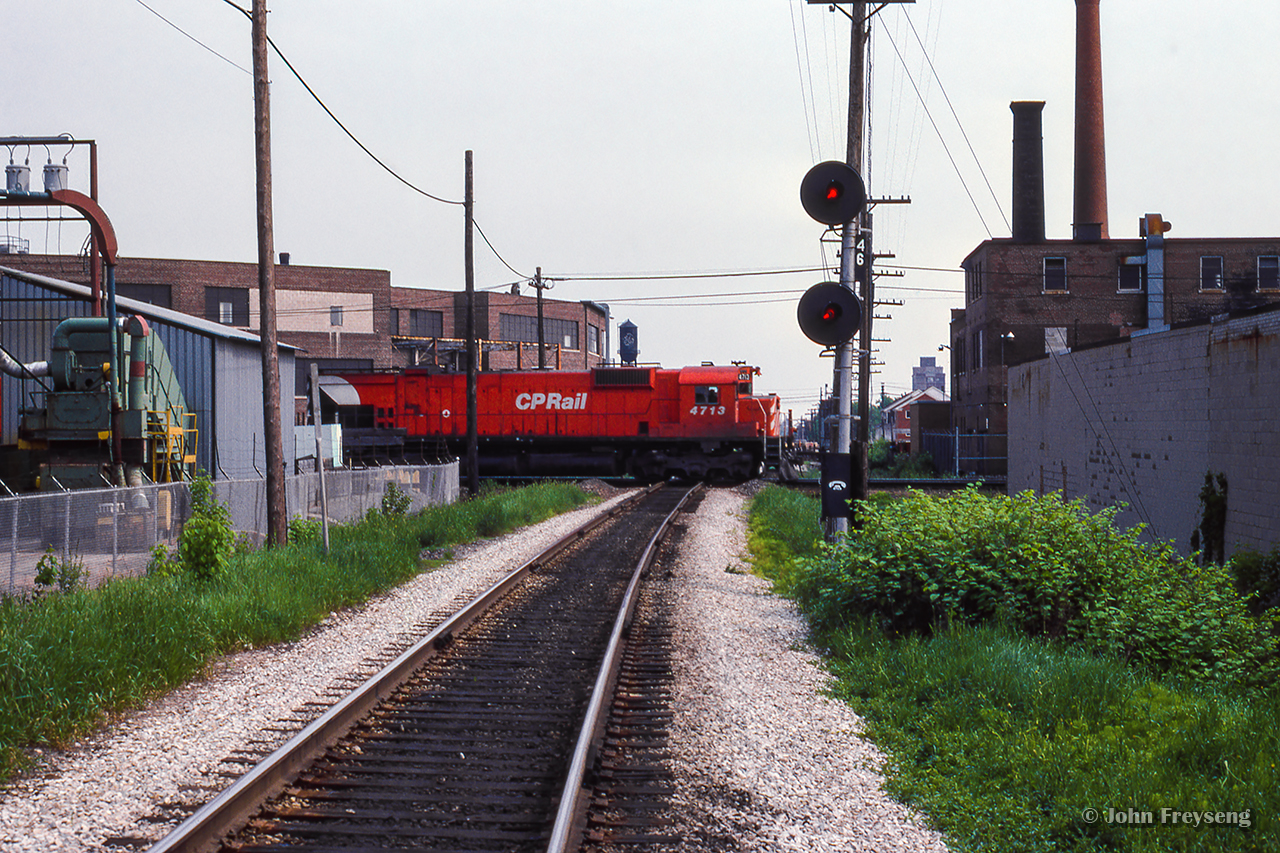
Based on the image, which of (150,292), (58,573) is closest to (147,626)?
(58,573)

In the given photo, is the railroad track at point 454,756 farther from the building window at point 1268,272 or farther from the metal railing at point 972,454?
the building window at point 1268,272

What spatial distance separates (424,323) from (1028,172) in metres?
39.8

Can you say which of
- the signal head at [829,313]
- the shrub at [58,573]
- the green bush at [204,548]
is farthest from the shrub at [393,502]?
the signal head at [829,313]

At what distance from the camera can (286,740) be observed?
6301 millimetres

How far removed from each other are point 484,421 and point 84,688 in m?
28.4

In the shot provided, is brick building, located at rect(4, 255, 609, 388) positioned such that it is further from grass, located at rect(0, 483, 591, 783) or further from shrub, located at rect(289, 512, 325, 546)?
grass, located at rect(0, 483, 591, 783)

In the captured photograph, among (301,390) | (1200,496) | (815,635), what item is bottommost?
(815,635)

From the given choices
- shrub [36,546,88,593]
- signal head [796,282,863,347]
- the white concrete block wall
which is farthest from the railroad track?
the white concrete block wall

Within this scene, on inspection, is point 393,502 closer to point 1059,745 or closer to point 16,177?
point 16,177

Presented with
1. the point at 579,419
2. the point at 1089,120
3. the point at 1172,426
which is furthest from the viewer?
the point at 1089,120

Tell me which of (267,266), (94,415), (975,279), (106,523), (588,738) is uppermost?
(975,279)

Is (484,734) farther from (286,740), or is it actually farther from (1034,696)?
(1034,696)

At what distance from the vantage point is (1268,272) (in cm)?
4531

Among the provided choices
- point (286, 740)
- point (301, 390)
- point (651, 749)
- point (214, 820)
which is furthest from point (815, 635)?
point (301, 390)
